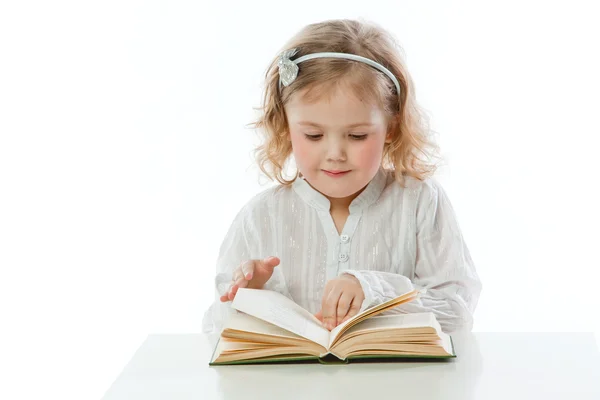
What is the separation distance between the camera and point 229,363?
146 centimetres

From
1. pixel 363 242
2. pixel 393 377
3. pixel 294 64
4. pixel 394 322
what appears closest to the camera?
pixel 393 377

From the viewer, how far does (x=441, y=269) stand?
6.29 ft

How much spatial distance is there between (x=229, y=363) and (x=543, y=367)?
0.49 meters

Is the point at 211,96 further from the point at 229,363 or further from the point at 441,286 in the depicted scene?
the point at 229,363

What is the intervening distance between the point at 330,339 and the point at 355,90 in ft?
1.80

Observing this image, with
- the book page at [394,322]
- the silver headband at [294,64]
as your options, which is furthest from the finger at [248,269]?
the silver headband at [294,64]

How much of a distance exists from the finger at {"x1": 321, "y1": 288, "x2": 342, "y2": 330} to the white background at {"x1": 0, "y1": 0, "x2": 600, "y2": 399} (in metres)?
1.62

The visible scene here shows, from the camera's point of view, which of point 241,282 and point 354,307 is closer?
point 354,307

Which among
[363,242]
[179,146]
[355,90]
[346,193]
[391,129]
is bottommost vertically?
[179,146]

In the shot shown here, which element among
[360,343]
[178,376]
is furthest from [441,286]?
[178,376]

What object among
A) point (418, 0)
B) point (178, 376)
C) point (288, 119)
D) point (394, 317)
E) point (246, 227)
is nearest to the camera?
point (178, 376)

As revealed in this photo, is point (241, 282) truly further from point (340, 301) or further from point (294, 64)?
point (294, 64)

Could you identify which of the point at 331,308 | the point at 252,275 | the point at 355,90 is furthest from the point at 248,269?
the point at 355,90

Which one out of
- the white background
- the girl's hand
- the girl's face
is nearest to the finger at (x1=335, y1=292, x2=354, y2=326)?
the girl's hand
